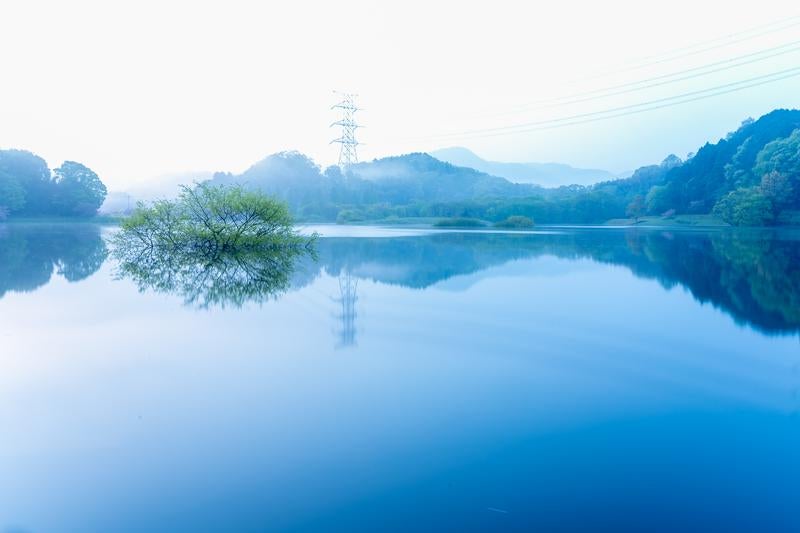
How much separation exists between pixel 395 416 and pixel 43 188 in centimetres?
7430

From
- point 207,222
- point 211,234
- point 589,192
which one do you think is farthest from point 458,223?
point 207,222

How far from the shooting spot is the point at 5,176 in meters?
55.4

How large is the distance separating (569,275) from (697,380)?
855cm

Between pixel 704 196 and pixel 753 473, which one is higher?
pixel 704 196

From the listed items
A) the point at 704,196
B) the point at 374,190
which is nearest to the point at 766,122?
the point at 704,196

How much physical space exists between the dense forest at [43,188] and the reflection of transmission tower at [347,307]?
6054 centimetres

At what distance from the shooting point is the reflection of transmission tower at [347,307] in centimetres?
677

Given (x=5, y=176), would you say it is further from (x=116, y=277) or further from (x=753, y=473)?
(x=753, y=473)

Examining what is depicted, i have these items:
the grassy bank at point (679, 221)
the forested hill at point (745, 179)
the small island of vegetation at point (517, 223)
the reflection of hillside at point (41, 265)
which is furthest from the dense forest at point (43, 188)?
the forested hill at point (745, 179)

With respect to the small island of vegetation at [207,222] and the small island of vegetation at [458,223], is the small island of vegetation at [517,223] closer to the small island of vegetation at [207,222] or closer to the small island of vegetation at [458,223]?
the small island of vegetation at [458,223]

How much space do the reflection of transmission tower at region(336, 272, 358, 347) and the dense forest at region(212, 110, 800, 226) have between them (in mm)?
36623

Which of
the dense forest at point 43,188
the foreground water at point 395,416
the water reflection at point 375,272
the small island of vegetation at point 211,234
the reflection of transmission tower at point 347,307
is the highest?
the dense forest at point 43,188

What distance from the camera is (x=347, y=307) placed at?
9.02 meters

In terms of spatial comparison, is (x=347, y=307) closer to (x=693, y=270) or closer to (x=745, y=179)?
(x=693, y=270)
